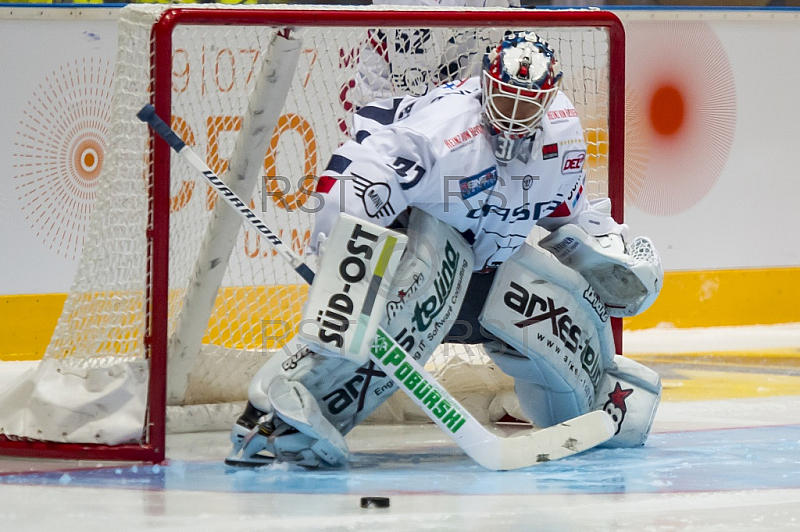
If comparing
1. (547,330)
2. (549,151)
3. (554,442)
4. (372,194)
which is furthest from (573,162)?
(554,442)

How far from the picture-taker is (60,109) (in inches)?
168

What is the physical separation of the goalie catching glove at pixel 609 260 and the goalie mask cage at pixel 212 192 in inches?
5.9

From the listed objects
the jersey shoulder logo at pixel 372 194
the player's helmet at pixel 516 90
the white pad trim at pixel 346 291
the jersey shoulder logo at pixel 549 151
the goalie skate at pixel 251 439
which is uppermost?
the player's helmet at pixel 516 90

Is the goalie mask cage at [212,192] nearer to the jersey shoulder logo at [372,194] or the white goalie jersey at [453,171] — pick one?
the white goalie jersey at [453,171]

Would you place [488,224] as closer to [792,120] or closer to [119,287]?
[119,287]

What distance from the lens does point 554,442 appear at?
2.79 m

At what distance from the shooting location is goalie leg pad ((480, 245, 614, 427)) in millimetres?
2910

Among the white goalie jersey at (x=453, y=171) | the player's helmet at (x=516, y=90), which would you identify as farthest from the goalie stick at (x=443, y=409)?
the player's helmet at (x=516, y=90)

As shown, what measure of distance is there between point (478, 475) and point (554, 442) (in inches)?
9.9

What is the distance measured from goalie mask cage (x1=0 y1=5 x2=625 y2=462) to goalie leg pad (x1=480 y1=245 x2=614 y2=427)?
314mm

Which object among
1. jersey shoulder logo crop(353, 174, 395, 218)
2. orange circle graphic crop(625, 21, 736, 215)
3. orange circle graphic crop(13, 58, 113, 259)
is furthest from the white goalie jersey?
orange circle graphic crop(625, 21, 736, 215)

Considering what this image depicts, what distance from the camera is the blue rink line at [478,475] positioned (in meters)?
2.47

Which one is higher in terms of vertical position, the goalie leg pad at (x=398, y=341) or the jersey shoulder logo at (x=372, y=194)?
the jersey shoulder logo at (x=372, y=194)

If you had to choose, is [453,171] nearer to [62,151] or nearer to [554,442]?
[554,442]
